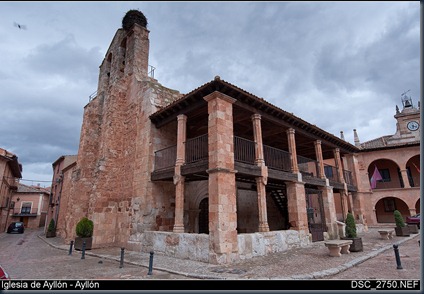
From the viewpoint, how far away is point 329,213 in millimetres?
12086

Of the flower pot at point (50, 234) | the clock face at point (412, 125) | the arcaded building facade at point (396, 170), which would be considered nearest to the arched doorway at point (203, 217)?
the flower pot at point (50, 234)

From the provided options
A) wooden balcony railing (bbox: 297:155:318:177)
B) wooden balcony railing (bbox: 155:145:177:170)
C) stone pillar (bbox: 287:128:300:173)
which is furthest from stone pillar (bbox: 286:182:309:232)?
wooden balcony railing (bbox: 155:145:177:170)

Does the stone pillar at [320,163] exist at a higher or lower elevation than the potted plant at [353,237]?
higher

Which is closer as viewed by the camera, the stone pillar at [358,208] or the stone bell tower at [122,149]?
the stone bell tower at [122,149]

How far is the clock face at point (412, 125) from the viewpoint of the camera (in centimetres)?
2258

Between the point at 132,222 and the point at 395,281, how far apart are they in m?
8.90

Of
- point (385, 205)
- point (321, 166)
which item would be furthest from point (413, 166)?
point (321, 166)

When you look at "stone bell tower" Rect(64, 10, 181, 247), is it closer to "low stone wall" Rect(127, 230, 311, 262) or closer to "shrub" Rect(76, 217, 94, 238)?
"shrub" Rect(76, 217, 94, 238)

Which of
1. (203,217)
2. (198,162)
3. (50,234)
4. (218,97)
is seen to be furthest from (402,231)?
(50,234)

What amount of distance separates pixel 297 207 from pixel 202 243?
4.65 meters

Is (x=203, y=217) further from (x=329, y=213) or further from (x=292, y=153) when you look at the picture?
(x=329, y=213)

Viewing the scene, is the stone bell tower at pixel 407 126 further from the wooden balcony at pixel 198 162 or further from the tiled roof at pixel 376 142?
the wooden balcony at pixel 198 162

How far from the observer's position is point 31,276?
227 inches

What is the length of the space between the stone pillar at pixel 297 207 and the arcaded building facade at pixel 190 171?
0.14 ft
